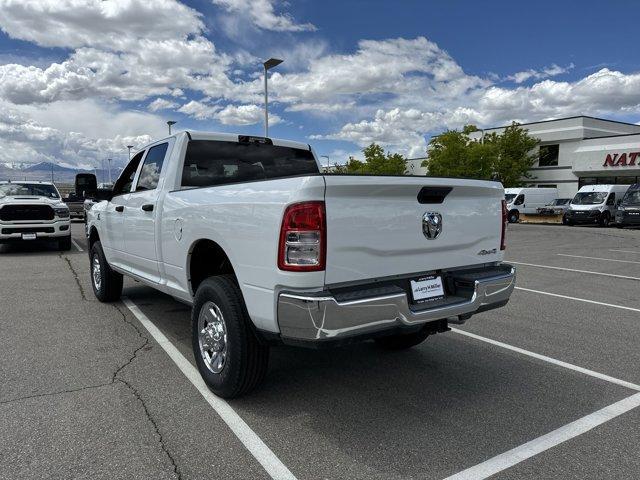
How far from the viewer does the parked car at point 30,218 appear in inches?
472

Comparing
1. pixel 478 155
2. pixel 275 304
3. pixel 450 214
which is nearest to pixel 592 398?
pixel 450 214

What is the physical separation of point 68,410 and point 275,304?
172cm

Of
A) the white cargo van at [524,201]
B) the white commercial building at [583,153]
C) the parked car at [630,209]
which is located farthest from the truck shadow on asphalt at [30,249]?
the white commercial building at [583,153]

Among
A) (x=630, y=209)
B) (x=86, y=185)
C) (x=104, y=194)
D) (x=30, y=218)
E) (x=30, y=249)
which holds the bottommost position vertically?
(x=30, y=249)

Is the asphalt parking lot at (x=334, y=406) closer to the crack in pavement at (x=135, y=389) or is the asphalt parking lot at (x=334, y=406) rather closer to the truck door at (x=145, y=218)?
the crack in pavement at (x=135, y=389)

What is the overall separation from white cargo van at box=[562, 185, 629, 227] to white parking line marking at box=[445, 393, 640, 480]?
85.1 feet

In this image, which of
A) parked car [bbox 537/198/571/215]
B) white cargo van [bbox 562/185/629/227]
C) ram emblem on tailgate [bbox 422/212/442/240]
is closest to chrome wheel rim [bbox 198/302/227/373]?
ram emblem on tailgate [bbox 422/212/442/240]

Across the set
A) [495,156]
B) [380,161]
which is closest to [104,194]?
[495,156]

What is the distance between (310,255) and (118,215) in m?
3.54

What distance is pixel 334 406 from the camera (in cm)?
347

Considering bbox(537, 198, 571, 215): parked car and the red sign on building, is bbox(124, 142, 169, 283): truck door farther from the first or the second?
the red sign on building

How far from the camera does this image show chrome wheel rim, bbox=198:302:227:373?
3.53 m

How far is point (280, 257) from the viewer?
2840 millimetres

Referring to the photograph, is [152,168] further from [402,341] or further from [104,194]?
[402,341]
